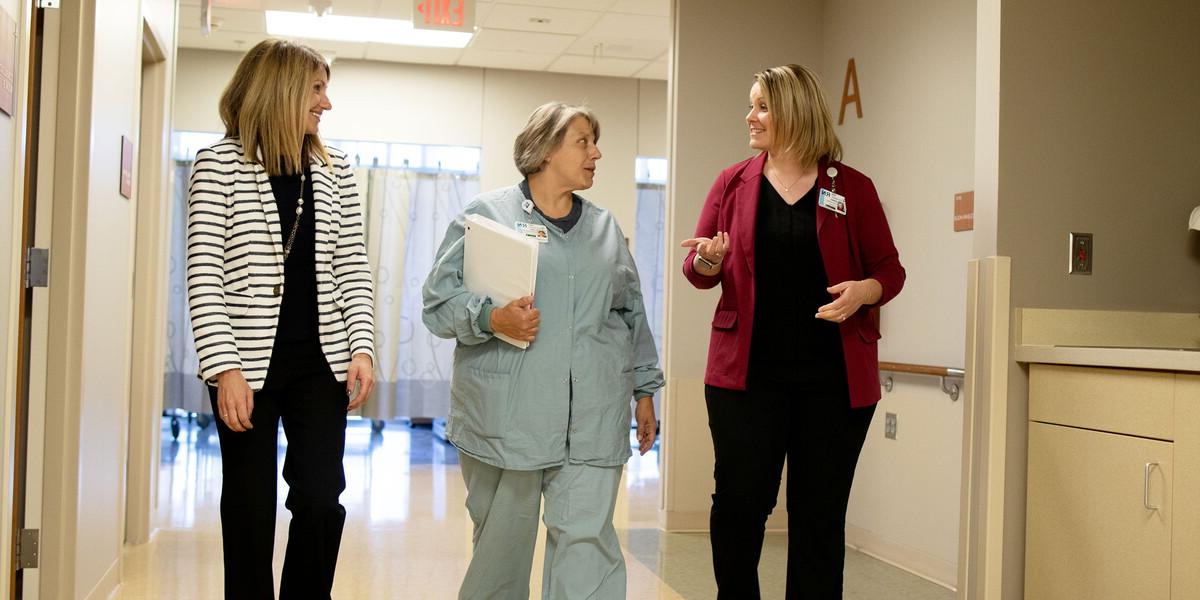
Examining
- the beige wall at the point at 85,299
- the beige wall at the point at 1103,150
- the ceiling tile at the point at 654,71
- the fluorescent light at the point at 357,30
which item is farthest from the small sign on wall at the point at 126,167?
the ceiling tile at the point at 654,71

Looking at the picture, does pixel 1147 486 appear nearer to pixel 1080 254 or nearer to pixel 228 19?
pixel 1080 254

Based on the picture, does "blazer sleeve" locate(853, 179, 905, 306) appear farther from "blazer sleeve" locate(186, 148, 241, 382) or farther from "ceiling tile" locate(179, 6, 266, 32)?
"ceiling tile" locate(179, 6, 266, 32)

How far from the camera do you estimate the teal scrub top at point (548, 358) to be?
96.9 inches

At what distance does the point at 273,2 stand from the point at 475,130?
134 inches

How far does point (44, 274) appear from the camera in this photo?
2783 millimetres

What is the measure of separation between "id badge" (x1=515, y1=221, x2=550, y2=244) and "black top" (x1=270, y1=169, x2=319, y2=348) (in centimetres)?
50

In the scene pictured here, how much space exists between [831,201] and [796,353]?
36 cm

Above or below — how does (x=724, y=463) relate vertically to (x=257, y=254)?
below

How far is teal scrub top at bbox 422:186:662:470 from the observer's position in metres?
2.46

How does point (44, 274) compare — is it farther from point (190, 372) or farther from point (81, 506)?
point (190, 372)

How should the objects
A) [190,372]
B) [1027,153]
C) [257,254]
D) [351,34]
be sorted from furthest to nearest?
1. [190,372]
2. [351,34]
3. [1027,153]
4. [257,254]

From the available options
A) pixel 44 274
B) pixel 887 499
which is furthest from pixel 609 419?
pixel 887 499

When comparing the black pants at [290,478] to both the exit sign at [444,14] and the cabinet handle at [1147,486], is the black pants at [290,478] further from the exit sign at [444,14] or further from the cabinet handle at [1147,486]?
the exit sign at [444,14]

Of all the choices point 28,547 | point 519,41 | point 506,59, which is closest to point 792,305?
point 28,547
